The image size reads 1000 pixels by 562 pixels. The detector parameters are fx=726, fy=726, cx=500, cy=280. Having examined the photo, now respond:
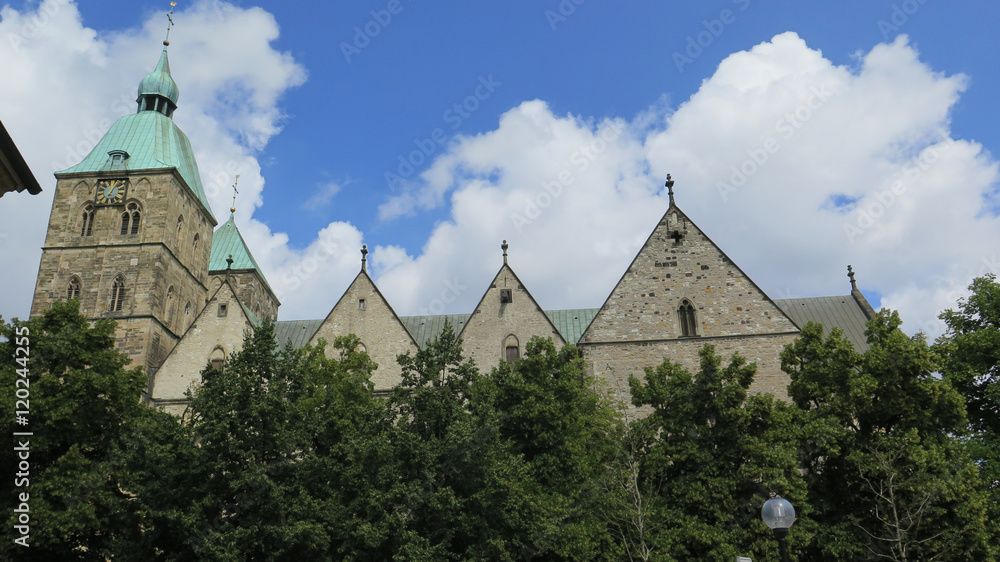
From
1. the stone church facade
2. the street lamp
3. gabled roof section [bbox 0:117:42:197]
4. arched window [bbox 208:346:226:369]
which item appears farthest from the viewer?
arched window [bbox 208:346:226:369]

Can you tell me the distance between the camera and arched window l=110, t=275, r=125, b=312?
35.7 m

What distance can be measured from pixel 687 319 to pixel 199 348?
20160 mm

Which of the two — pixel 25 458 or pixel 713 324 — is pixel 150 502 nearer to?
pixel 25 458

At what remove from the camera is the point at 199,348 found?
30812mm

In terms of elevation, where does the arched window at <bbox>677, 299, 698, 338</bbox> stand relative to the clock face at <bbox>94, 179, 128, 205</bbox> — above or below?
below

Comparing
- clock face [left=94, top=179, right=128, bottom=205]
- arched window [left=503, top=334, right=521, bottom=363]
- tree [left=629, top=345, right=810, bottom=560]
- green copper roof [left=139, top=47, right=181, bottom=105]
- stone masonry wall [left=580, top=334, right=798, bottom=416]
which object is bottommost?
tree [left=629, top=345, right=810, bottom=560]

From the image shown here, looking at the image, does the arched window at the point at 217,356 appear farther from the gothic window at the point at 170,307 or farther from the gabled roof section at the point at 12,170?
the gabled roof section at the point at 12,170

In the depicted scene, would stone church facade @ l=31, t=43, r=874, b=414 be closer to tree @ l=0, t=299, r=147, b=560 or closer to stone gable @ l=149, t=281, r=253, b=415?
stone gable @ l=149, t=281, r=253, b=415

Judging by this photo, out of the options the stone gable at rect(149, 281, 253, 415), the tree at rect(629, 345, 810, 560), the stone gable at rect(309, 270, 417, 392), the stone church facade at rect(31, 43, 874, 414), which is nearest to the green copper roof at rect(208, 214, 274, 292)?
the stone church facade at rect(31, 43, 874, 414)

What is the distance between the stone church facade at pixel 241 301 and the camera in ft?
87.8

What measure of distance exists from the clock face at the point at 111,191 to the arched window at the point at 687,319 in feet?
96.8

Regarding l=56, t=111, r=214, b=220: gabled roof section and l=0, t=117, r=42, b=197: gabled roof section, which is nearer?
l=0, t=117, r=42, b=197: gabled roof section

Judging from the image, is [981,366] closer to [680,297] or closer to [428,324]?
[680,297]

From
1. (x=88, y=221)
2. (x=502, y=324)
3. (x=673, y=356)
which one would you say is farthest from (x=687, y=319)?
(x=88, y=221)
